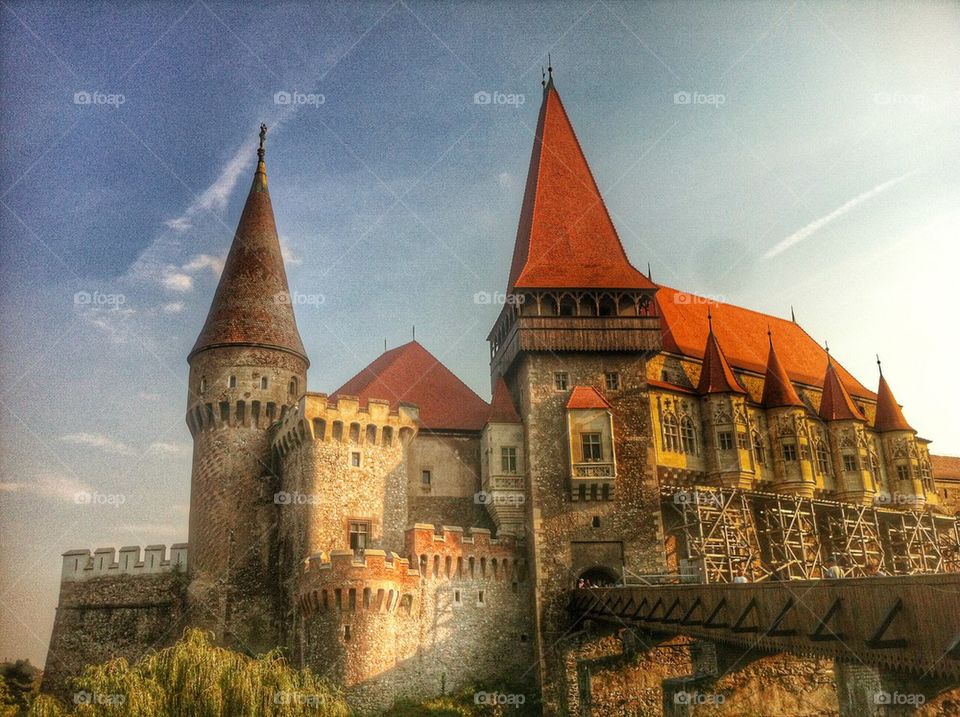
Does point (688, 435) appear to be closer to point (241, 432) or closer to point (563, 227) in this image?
point (563, 227)

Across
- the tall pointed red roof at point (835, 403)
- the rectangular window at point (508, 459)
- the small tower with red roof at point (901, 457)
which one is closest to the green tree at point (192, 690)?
the rectangular window at point (508, 459)

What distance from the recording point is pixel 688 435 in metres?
33.6

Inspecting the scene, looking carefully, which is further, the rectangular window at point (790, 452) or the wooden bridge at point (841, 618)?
the rectangular window at point (790, 452)

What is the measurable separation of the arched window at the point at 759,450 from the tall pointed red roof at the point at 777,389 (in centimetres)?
172

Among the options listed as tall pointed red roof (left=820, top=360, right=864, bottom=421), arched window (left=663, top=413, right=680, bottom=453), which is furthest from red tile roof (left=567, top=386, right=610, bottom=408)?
tall pointed red roof (left=820, top=360, right=864, bottom=421)

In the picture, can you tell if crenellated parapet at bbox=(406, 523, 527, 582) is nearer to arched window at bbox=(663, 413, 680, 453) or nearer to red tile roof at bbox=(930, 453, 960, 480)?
arched window at bbox=(663, 413, 680, 453)

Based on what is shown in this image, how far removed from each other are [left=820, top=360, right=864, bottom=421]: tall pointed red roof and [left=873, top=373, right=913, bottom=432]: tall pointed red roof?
187 centimetres

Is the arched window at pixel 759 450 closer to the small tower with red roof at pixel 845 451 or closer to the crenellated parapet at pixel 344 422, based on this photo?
the small tower with red roof at pixel 845 451

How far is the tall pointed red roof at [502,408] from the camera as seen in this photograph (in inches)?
1234

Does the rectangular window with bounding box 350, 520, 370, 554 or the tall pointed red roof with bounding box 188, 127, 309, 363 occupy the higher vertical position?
the tall pointed red roof with bounding box 188, 127, 309, 363

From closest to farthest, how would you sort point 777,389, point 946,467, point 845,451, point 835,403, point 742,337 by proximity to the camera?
point 777,389 → point 845,451 → point 835,403 → point 742,337 → point 946,467

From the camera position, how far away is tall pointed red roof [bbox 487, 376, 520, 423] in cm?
3135

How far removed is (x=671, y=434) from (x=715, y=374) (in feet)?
11.5

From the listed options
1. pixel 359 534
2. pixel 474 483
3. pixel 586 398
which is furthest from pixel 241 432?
pixel 586 398
